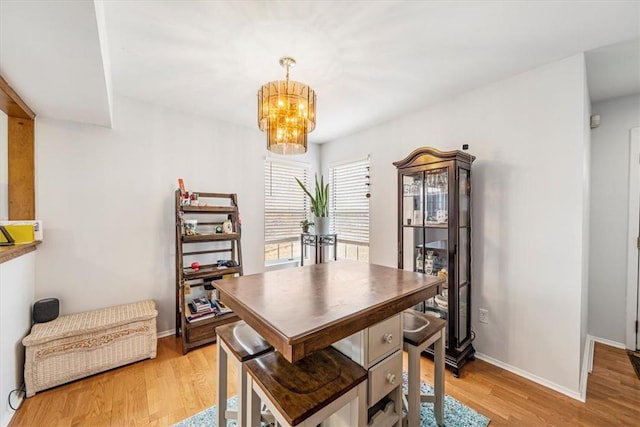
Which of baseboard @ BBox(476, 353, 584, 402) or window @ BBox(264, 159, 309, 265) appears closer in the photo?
baseboard @ BBox(476, 353, 584, 402)

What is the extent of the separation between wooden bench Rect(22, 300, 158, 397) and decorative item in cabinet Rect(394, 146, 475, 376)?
8.13ft

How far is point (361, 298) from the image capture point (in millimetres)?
1234

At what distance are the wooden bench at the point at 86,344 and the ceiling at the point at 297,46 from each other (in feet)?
5.69

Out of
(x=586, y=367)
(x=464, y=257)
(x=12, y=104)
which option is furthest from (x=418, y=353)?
(x=12, y=104)

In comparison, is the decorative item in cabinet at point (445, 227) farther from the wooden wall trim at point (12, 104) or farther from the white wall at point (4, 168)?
the white wall at point (4, 168)

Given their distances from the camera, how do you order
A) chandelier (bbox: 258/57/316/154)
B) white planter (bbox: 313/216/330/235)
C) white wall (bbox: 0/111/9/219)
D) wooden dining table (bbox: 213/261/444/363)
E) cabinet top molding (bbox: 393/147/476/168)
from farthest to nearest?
white planter (bbox: 313/216/330/235) < cabinet top molding (bbox: 393/147/476/168) < white wall (bbox: 0/111/9/219) < chandelier (bbox: 258/57/316/154) < wooden dining table (bbox: 213/261/444/363)

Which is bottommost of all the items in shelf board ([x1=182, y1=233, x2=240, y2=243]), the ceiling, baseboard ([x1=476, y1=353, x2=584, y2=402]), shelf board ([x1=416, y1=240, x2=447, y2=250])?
baseboard ([x1=476, y1=353, x2=584, y2=402])

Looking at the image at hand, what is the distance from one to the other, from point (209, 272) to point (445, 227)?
2.34 m

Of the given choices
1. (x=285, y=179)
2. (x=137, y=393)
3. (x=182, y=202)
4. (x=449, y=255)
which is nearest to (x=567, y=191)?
(x=449, y=255)

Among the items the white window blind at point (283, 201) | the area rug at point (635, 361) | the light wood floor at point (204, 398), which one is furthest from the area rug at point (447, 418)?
the white window blind at point (283, 201)

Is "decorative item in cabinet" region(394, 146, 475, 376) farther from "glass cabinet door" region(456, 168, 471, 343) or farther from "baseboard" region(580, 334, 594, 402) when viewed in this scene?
"baseboard" region(580, 334, 594, 402)

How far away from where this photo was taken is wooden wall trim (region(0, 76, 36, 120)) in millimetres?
1676

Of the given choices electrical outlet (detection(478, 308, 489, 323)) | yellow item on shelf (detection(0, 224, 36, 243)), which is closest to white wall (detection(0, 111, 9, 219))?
yellow item on shelf (detection(0, 224, 36, 243))

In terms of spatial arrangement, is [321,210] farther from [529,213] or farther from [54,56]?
[54,56]
